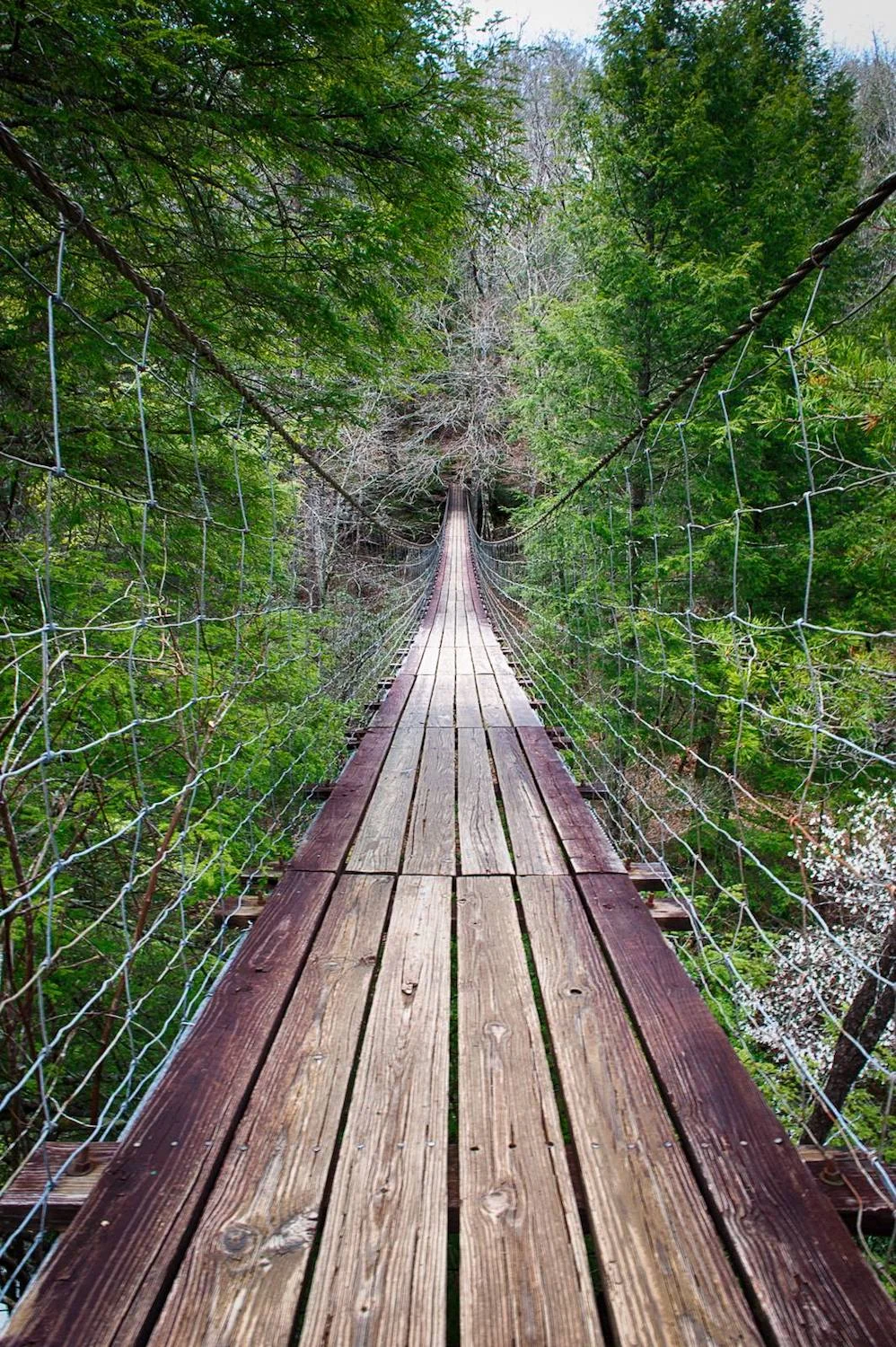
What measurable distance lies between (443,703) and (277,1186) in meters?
2.49

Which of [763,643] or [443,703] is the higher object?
[763,643]

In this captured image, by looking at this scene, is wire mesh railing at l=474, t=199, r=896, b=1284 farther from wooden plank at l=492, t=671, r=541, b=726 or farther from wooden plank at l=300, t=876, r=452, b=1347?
wooden plank at l=300, t=876, r=452, b=1347

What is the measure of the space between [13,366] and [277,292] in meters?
0.98

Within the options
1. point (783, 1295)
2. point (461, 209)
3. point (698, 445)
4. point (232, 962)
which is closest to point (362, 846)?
point (232, 962)

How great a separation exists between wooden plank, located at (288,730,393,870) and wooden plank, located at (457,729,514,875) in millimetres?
293

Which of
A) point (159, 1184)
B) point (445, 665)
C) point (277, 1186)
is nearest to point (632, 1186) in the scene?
point (277, 1186)

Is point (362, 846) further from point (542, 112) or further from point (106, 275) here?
point (542, 112)


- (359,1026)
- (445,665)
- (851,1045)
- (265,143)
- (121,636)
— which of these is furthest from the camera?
(445,665)

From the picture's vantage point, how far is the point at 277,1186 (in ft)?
2.53

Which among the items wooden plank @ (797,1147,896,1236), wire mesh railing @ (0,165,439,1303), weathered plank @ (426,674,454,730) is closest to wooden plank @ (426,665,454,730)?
weathered plank @ (426,674,454,730)

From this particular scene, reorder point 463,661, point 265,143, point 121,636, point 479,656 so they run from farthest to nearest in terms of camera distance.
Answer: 1. point 479,656
2. point 463,661
3. point 265,143
4. point 121,636

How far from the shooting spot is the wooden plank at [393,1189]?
2.09 ft

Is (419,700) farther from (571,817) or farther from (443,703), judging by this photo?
(571,817)

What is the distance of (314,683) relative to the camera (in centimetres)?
362
